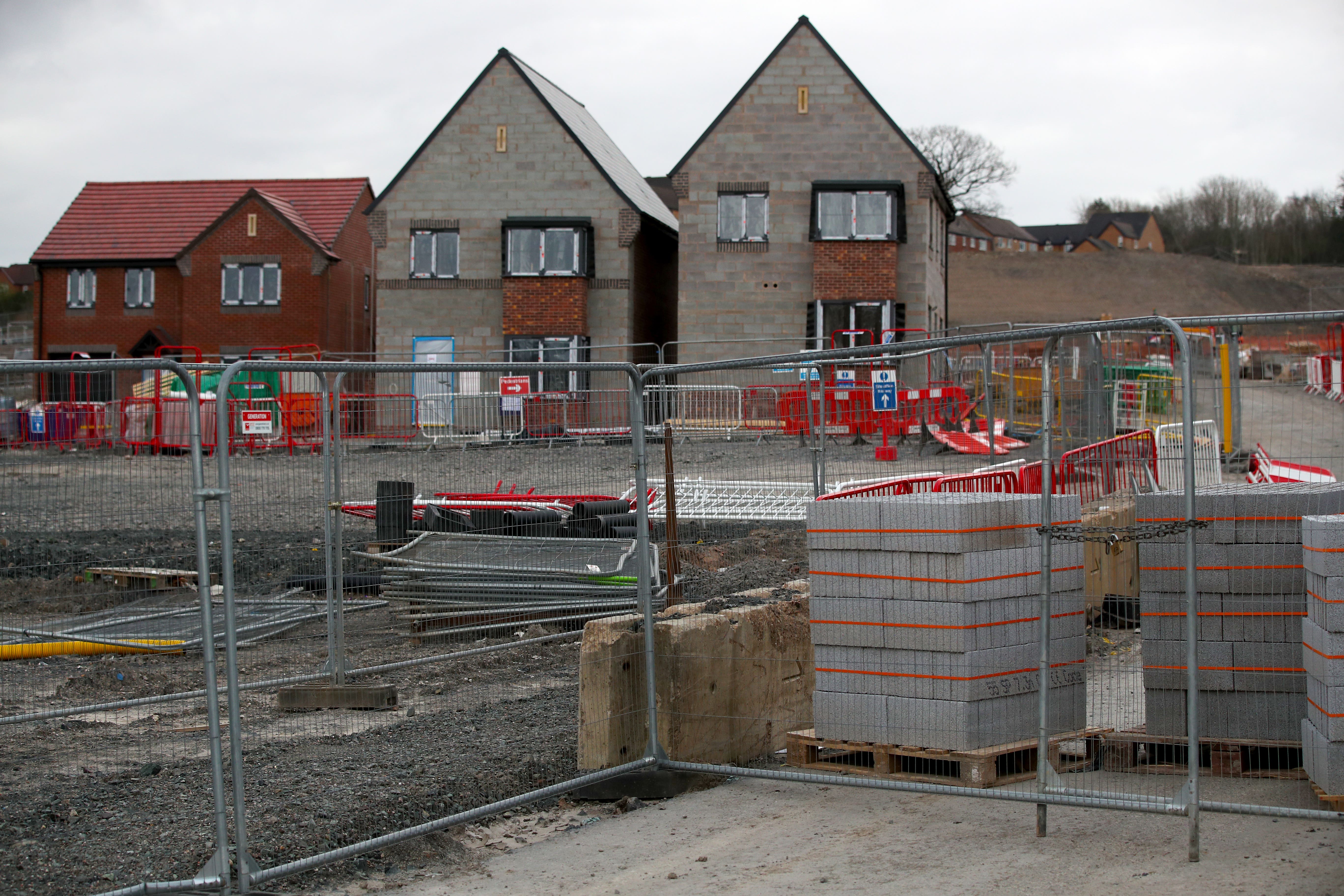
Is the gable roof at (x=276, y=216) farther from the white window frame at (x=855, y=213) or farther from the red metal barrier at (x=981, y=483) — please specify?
the red metal barrier at (x=981, y=483)

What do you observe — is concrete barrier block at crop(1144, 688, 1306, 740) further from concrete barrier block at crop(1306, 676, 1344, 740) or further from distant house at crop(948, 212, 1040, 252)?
distant house at crop(948, 212, 1040, 252)

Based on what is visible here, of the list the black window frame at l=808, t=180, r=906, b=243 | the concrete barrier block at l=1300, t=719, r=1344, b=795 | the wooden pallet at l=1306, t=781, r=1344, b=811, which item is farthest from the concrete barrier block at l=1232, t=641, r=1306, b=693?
the black window frame at l=808, t=180, r=906, b=243

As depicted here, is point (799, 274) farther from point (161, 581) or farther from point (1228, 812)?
point (1228, 812)

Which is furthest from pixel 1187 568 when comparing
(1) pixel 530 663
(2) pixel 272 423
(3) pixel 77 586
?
(3) pixel 77 586

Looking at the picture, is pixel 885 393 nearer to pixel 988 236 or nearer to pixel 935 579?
pixel 935 579

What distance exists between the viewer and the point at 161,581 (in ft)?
33.0

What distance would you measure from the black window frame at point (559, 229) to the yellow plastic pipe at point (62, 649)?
24888mm

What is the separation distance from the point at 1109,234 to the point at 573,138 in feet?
313

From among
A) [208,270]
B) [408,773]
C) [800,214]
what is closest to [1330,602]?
[408,773]

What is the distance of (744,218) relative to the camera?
32.6m

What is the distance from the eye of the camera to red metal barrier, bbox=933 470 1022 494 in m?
7.91

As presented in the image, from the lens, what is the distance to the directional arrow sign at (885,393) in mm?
11250

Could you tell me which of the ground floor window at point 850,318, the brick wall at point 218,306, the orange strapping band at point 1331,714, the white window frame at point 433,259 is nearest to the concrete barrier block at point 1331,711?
the orange strapping band at point 1331,714

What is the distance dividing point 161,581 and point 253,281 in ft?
109
